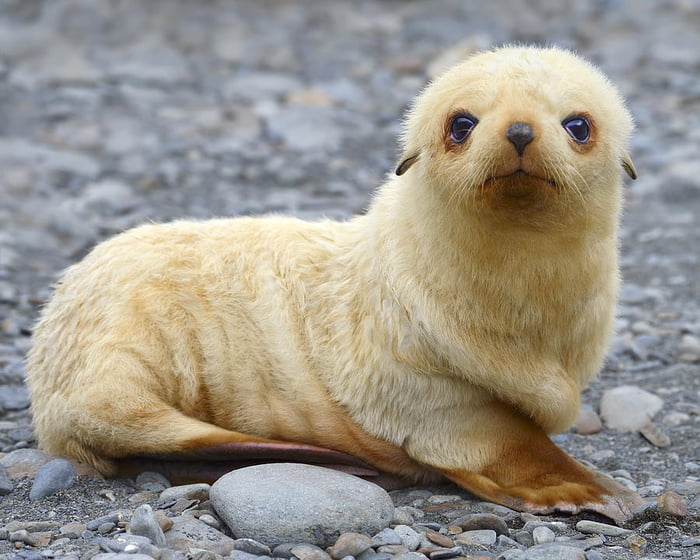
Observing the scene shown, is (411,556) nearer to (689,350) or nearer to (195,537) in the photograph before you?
(195,537)

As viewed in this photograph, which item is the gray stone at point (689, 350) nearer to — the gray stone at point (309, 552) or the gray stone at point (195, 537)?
the gray stone at point (309, 552)

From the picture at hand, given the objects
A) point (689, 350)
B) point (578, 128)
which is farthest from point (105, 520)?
point (689, 350)

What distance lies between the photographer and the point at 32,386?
4.58m

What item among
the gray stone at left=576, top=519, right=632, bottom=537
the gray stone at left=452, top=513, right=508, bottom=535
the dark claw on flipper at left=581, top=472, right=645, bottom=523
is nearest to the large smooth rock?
the gray stone at left=452, top=513, right=508, bottom=535

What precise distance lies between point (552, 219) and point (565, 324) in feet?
1.64

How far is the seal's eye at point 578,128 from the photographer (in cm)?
368

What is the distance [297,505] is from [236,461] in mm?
666

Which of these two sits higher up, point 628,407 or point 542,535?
point 628,407

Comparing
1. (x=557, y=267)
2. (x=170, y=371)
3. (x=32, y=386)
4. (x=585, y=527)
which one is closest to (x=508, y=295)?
(x=557, y=267)

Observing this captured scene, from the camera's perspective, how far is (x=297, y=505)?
11.9 ft

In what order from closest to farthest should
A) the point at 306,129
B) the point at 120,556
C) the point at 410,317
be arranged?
the point at 120,556
the point at 410,317
the point at 306,129

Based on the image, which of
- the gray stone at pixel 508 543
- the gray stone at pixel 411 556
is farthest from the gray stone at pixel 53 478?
the gray stone at pixel 508 543

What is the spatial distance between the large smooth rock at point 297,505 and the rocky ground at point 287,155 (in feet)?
0.31

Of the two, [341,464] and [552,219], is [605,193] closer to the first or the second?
[552,219]
